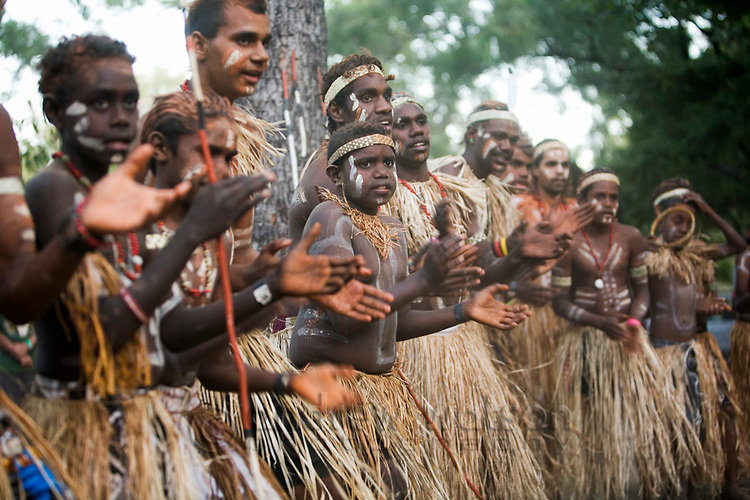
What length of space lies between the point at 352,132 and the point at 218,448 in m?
1.57

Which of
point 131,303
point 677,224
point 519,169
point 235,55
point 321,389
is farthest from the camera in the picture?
point 519,169

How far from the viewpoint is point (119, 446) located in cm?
219

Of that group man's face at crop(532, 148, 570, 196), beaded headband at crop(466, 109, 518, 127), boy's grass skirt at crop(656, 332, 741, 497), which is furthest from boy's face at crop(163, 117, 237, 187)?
man's face at crop(532, 148, 570, 196)

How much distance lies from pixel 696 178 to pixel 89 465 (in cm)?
898

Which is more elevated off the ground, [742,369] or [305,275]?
[305,275]

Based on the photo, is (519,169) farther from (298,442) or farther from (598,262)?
(298,442)

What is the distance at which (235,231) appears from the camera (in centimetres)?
321

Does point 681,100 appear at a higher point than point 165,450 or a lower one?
higher

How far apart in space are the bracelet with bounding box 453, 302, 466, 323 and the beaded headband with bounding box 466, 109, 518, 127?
2506mm

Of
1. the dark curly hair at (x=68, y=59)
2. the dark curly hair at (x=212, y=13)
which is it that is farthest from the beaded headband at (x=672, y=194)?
the dark curly hair at (x=68, y=59)

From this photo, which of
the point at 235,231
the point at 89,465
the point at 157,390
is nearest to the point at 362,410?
the point at 235,231

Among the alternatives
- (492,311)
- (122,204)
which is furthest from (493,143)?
(122,204)

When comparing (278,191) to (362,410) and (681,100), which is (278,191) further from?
(681,100)

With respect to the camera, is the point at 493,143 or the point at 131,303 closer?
the point at 131,303
